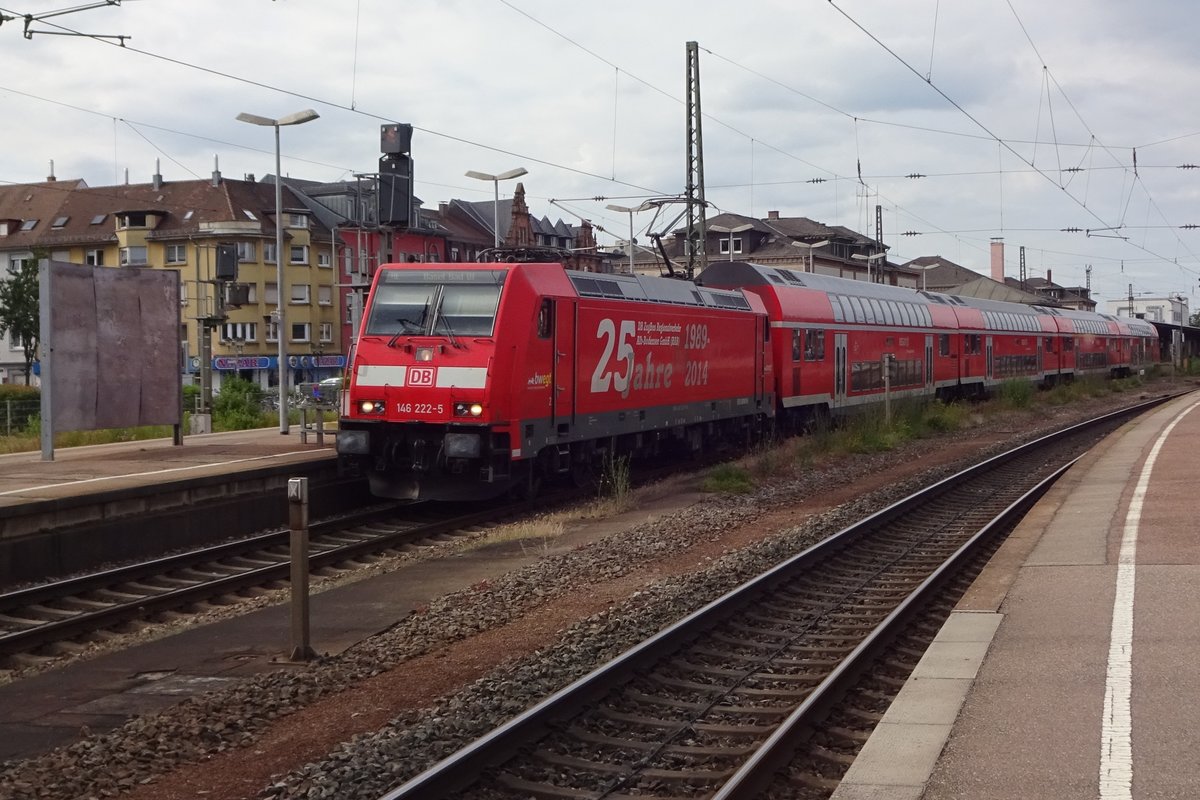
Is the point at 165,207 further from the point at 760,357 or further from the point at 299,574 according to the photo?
the point at 299,574

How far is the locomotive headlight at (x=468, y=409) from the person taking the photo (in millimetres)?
15555

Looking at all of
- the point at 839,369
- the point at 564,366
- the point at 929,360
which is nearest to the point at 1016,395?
the point at 929,360

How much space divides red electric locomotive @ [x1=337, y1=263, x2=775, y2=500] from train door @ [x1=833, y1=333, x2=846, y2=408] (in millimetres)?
10953

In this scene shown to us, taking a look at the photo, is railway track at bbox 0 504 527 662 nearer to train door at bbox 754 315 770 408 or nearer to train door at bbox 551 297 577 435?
train door at bbox 551 297 577 435

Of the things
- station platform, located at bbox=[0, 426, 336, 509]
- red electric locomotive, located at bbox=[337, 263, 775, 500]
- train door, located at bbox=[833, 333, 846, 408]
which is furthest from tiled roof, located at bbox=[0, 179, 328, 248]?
red electric locomotive, located at bbox=[337, 263, 775, 500]

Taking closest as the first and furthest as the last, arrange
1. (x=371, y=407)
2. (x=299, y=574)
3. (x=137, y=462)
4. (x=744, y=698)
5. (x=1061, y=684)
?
(x=1061, y=684), (x=744, y=698), (x=299, y=574), (x=371, y=407), (x=137, y=462)

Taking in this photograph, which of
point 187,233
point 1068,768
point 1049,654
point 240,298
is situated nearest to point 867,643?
point 1049,654

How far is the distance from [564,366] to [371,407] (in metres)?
2.65

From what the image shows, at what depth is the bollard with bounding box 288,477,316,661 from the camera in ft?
29.4

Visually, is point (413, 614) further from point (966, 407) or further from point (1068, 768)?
point (966, 407)

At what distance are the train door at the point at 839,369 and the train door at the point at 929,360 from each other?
6.72 metres

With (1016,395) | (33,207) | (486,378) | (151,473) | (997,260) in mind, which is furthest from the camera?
(997,260)

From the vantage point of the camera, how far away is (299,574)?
8992 millimetres

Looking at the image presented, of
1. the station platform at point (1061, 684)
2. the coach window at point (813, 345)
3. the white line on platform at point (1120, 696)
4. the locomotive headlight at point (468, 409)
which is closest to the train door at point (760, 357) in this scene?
the coach window at point (813, 345)
